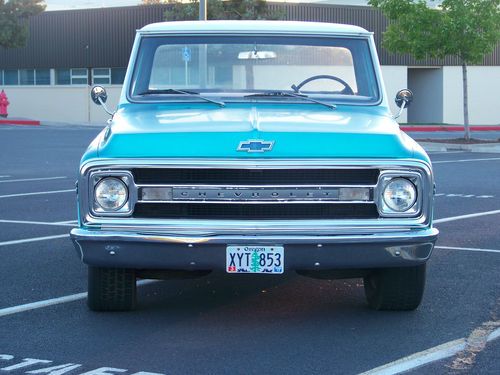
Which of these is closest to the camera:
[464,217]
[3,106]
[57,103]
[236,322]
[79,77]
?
[236,322]

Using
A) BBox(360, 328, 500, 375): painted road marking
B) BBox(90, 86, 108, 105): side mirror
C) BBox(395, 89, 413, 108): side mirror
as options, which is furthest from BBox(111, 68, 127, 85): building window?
BBox(360, 328, 500, 375): painted road marking

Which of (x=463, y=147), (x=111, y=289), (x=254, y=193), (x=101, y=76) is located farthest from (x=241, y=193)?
(x=101, y=76)

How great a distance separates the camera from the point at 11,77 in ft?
173

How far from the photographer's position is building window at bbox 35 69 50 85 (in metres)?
50.7

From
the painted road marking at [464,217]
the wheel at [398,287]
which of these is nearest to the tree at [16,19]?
the painted road marking at [464,217]

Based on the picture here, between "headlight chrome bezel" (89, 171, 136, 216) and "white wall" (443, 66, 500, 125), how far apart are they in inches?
1655

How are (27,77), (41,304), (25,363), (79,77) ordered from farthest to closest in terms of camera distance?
(27,77) → (79,77) → (41,304) → (25,363)

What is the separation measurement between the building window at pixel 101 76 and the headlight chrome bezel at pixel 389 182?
4266 cm

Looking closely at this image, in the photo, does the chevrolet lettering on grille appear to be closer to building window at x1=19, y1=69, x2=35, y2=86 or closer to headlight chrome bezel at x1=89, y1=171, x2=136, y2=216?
headlight chrome bezel at x1=89, y1=171, x2=136, y2=216

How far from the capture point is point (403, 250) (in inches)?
251

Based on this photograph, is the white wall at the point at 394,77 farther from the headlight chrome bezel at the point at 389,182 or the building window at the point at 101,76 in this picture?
the headlight chrome bezel at the point at 389,182

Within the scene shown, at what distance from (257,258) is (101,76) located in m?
43.2

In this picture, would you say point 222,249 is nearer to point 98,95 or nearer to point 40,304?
point 40,304

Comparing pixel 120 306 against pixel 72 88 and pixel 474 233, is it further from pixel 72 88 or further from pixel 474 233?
pixel 72 88
